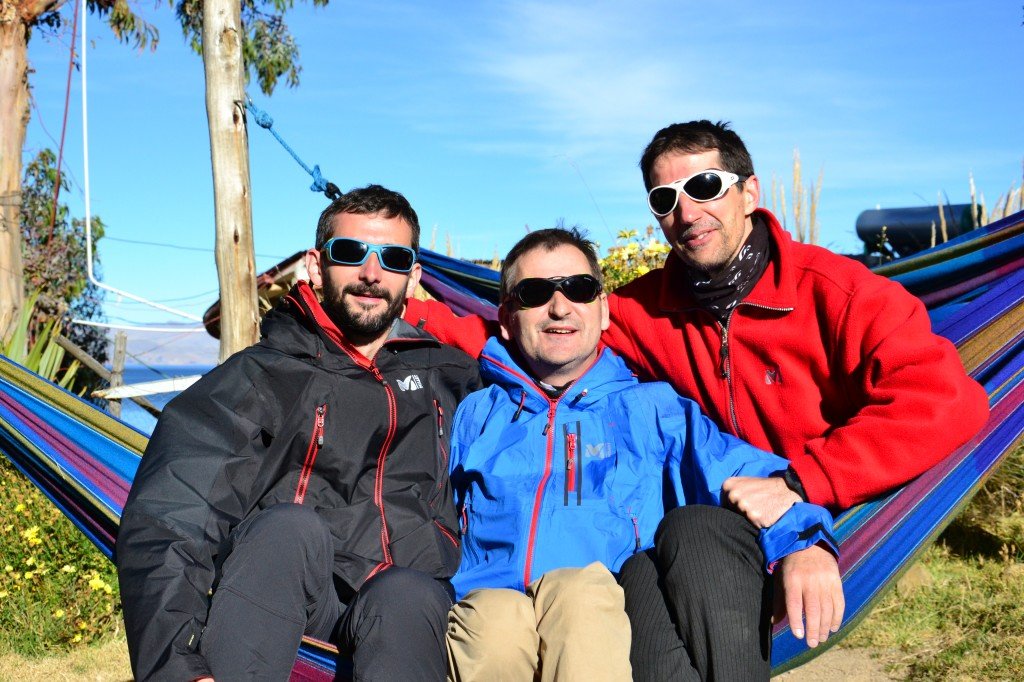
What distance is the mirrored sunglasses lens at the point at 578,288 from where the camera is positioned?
86.4 inches

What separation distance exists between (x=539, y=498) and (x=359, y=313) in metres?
0.61

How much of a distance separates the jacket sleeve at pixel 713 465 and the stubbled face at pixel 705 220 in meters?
0.31

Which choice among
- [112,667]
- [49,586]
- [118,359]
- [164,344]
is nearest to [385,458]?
[112,667]

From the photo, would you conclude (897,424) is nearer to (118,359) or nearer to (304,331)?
(304,331)

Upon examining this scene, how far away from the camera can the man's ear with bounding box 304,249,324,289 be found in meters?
2.32

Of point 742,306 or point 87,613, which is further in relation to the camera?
point 87,613

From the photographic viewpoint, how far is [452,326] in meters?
2.58

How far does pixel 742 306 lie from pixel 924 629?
177cm

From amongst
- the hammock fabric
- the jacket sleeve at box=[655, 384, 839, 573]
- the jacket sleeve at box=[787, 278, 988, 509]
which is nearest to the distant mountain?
the hammock fabric

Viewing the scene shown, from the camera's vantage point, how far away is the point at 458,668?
1.67 meters

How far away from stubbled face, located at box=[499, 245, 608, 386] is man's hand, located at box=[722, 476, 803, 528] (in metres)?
0.48

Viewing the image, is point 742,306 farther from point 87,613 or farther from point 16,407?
point 87,613

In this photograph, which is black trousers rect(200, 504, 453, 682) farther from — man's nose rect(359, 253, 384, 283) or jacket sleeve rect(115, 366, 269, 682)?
man's nose rect(359, 253, 384, 283)

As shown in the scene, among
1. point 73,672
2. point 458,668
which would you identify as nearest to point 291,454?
point 458,668
